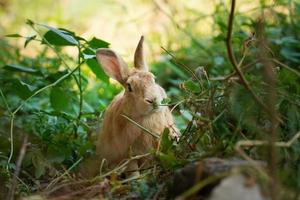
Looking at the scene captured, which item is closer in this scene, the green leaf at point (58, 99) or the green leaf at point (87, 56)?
the green leaf at point (87, 56)

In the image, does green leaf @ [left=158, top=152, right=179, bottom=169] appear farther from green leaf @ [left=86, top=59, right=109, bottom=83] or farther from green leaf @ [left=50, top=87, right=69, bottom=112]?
green leaf @ [left=50, top=87, right=69, bottom=112]

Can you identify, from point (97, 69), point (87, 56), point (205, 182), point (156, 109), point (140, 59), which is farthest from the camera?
point (97, 69)

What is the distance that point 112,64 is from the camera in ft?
13.3

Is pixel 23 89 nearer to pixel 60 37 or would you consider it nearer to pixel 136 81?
pixel 60 37

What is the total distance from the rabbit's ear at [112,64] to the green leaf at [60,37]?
0.18m

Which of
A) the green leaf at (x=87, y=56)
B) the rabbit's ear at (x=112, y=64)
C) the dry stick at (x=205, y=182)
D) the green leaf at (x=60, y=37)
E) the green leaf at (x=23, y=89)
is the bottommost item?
the dry stick at (x=205, y=182)

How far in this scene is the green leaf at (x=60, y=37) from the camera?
12.9 feet

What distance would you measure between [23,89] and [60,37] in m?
0.46

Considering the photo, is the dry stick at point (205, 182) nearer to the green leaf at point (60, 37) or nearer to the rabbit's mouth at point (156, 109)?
the rabbit's mouth at point (156, 109)

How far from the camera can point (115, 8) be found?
8.67 metres

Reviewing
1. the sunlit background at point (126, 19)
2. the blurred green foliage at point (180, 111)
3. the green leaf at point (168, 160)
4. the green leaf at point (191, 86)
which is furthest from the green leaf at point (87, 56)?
the sunlit background at point (126, 19)

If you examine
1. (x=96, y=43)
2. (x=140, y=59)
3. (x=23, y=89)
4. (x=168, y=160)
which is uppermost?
(x=96, y=43)

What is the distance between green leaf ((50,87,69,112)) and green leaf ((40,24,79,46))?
466 millimetres

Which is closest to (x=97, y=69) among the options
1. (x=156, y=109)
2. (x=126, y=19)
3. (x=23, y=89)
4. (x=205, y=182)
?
(x=23, y=89)
